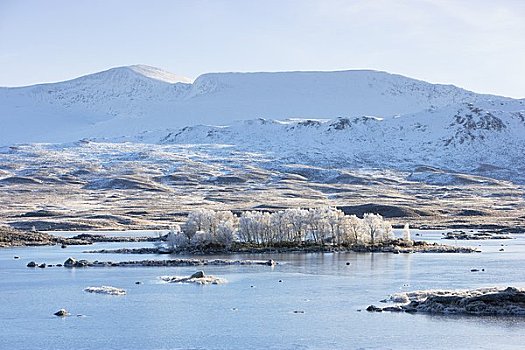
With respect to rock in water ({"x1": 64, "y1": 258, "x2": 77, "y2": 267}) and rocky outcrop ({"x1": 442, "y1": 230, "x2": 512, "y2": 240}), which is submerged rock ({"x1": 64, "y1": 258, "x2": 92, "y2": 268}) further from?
rocky outcrop ({"x1": 442, "y1": 230, "x2": 512, "y2": 240})

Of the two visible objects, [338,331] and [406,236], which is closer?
[338,331]

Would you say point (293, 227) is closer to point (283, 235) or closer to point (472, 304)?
point (283, 235)

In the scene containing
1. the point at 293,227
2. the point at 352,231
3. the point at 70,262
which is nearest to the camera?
the point at 70,262

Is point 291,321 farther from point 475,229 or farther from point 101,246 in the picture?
point 475,229

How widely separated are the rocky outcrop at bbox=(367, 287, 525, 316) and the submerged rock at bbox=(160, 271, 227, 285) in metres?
17.3

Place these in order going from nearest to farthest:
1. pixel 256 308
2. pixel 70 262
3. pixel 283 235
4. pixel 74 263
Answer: pixel 256 308
pixel 74 263
pixel 70 262
pixel 283 235

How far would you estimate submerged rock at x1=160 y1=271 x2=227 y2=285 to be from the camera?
68.5 meters

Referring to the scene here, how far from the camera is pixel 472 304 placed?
53719 mm

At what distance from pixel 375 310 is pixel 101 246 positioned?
187 feet

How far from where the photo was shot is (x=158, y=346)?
45438 mm

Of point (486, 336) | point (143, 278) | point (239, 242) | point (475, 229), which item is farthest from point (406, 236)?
point (486, 336)

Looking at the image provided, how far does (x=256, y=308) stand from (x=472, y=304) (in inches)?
511

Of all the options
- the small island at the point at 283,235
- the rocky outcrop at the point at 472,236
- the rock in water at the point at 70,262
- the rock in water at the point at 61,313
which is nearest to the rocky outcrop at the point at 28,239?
the small island at the point at 283,235

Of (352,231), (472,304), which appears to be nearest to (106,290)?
(472,304)
